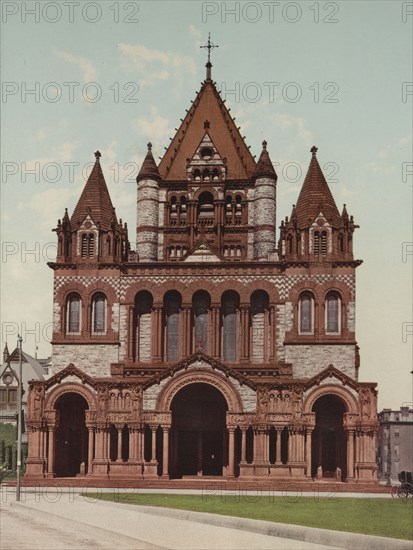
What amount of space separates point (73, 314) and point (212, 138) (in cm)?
1847

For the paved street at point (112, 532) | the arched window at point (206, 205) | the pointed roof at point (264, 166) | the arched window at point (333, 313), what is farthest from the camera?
the arched window at point (206, 205)

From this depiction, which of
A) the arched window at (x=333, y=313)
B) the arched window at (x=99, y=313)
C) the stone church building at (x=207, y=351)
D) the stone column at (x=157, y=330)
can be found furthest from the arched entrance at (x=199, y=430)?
the arched window at (x=333, y=313)

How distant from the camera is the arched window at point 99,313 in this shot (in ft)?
197

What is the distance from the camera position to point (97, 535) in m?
24.1

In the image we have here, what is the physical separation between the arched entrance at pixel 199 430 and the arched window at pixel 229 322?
433 centimetres

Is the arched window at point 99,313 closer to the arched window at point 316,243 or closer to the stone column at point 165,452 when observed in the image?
the stone column at point 165,452

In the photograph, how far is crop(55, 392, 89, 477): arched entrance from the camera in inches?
2248

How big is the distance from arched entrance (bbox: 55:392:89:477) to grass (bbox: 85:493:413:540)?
14724mm

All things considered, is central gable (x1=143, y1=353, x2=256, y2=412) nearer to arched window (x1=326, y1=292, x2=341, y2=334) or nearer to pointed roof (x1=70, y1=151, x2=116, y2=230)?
arched window (x1=326, y1=292, x2=341, y2=334)

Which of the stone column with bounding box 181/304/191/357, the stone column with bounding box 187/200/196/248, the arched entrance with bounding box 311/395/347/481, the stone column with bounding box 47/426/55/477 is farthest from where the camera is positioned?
the stone column with bounding box 187/200/196/248

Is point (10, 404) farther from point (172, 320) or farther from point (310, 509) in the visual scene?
point (310, 509)

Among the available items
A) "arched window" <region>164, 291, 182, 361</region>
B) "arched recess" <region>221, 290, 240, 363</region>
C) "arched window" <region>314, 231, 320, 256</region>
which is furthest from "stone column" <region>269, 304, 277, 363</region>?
"arched window" <region>164, 291, 182, 361</region>

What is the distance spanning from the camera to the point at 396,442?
120500mm

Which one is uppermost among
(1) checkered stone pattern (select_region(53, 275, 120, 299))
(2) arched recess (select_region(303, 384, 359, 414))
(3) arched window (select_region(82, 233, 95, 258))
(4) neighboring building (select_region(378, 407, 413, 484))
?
(3) arched window (select_region(82, 233, 95, 258))
